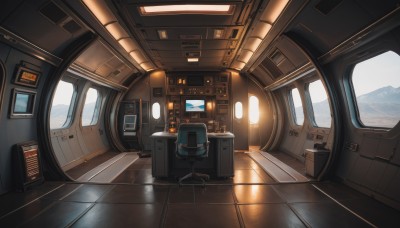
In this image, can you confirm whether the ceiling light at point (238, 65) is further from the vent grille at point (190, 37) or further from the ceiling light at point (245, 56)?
the vent grille at point (190, 37)

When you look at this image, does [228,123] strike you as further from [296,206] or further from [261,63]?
[296,206]

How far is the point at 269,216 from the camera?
2.89 meters

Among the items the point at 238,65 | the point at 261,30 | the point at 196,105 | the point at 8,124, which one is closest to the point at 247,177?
the point at 261,30

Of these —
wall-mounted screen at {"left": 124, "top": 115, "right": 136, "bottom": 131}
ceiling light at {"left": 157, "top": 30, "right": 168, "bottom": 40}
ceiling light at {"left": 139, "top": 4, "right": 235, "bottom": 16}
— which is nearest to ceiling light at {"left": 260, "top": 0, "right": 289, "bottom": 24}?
ceiling light at {"left": 139, "top": 4, "right": 235, "bottom": 16}

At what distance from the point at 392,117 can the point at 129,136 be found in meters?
7.52

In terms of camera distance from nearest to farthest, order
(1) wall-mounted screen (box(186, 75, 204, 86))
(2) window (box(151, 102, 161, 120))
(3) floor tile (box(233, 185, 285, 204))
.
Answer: (3) floor tile (box(233, 185, 285, 204)), (1) wall-mounted screen (box(186, 75, 204, 86)), (2) window (box(151, 102, 161, 120))

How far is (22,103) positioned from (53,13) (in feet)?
6.57

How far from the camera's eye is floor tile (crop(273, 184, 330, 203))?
345 centimetres

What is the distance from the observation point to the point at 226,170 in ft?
15.0

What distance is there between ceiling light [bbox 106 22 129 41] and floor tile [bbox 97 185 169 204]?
10.7 feet

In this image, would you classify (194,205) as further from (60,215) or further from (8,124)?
(8,124)

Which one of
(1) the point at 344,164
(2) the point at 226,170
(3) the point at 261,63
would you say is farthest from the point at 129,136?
(1) the point at 344,164

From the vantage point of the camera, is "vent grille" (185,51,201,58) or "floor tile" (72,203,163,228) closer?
"floor tile" (72,203,163,228)

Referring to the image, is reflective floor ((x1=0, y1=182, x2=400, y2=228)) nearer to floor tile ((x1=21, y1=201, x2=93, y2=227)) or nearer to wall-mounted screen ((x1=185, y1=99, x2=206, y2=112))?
floor tile ((x1=21, y1=201, x2=93, y2=227))
